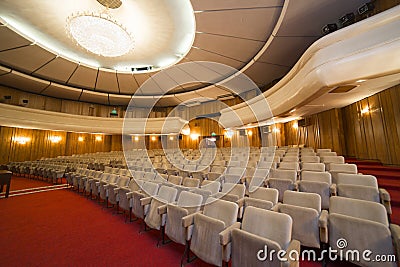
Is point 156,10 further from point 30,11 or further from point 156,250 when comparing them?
point 156,250

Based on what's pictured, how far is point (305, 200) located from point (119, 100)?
14619 millimetres

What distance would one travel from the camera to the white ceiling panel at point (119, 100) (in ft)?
42.3

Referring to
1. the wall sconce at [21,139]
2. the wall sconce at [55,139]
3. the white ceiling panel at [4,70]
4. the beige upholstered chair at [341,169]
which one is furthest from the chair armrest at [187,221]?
the wall sconce at [55,139]

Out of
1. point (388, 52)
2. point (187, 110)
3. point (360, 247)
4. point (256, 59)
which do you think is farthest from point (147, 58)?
point (360, 247)

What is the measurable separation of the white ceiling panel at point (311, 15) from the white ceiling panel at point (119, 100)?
1113 cm

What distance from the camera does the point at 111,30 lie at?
5059 millimetres

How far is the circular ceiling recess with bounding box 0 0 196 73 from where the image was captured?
5.26m

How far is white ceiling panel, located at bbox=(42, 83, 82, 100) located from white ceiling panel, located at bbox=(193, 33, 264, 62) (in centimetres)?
935

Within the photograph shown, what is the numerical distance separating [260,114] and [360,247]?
286 inches

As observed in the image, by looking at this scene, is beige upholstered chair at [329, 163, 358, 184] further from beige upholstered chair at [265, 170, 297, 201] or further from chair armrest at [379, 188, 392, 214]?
chair armrest at [379, 188, 392, 214]

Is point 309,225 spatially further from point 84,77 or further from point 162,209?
point 84,77

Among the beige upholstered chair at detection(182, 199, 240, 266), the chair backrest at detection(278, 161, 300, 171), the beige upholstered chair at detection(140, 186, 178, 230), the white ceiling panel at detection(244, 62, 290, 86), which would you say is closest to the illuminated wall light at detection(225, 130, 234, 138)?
the white ceiling panel at detection(244, 62, 290, 86)

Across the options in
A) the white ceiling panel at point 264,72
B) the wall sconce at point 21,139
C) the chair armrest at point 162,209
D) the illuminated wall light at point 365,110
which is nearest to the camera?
the chair armrest at point 162,209

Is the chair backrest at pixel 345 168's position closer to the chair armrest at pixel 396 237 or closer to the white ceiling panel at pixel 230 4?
the chair armrest at pixel 396 237
